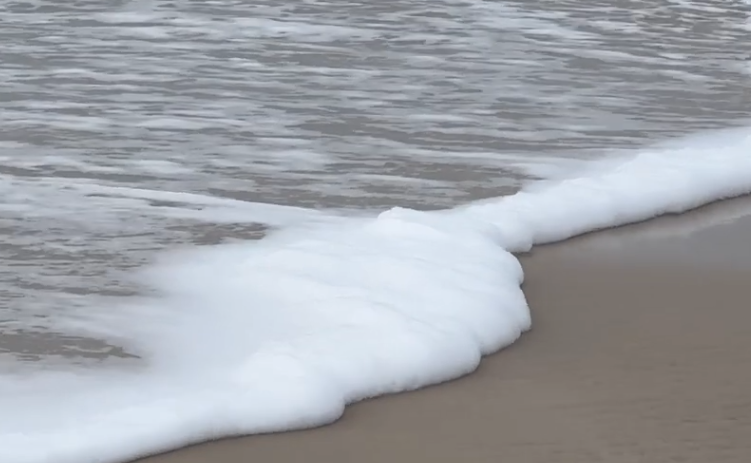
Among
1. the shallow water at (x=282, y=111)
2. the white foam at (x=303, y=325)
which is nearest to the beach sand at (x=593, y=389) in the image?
the white foam at (x=303, y=325)

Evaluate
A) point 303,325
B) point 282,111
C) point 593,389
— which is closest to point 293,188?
point 282,111

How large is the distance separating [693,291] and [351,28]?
12.7 feet

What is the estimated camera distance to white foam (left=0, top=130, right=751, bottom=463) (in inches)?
101

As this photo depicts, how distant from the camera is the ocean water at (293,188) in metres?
2.77

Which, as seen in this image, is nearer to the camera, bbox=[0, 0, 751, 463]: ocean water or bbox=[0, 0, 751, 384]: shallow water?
bbox=[0, 0, 751, 463]: ocean water

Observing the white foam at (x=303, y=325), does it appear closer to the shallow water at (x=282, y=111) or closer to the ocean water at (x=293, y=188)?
the ocean water at (x=293, y=188)

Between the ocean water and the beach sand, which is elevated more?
the ocean water

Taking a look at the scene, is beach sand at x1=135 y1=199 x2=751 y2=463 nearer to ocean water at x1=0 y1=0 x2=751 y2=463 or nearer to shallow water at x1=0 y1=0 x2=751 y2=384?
ocean water at x1=0 y1=0 x2=751 y2=463

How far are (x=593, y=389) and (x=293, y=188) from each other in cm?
155

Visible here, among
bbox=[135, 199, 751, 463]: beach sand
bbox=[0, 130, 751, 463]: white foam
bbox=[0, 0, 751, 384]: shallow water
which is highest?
bbox=[0, 0, 751, 384]: shallow water

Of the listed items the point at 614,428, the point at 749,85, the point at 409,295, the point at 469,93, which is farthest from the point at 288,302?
the point at 749,85

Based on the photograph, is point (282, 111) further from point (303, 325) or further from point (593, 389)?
point (593, 389)

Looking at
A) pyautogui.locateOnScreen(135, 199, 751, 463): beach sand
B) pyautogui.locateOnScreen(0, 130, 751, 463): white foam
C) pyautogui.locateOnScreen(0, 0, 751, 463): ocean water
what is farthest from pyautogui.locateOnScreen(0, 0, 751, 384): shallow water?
pyautogui.locateOnScreen(135, 199, 751, 463): beach sand

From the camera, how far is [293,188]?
4.11 metres
